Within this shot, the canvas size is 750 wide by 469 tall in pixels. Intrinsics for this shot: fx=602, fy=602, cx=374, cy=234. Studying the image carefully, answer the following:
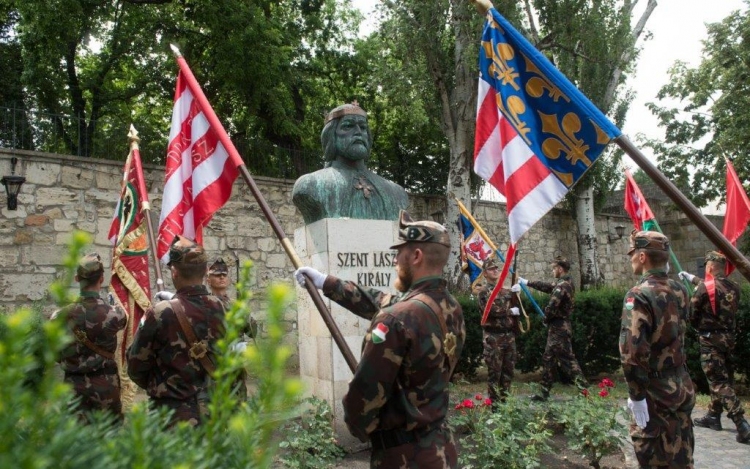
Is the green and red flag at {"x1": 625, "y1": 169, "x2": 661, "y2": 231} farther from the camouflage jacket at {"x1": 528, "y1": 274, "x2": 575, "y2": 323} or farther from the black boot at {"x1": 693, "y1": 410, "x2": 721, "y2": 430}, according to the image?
the black boot at {"x1": 693, "y1": 410, "x2": 721, "y2": 430}

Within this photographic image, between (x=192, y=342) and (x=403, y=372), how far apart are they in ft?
4.68

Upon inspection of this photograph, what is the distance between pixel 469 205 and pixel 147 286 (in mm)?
9776

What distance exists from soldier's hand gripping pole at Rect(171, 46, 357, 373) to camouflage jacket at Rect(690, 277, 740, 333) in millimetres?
5256

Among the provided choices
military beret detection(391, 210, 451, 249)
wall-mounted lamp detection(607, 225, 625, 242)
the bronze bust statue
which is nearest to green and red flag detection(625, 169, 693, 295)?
the bronze bust statue

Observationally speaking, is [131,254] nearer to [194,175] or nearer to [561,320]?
[194,175]

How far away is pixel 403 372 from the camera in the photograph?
2.68 metres

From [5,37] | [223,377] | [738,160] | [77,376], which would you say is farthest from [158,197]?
[738,160]

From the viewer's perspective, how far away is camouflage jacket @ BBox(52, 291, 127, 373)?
439cm

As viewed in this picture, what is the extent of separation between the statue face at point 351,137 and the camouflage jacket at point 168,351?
3.10 metres

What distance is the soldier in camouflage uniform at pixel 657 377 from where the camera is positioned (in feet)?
12.9

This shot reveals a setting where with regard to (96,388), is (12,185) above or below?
above

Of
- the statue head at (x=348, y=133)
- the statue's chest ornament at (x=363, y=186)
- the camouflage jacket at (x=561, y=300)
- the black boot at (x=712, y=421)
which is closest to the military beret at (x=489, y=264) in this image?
the camouflage jacket at (x=561, y=300)

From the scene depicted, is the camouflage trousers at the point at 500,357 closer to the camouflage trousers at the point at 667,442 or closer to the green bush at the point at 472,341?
the green bush at the point at 472,341

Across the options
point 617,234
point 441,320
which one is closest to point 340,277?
point 441,320
